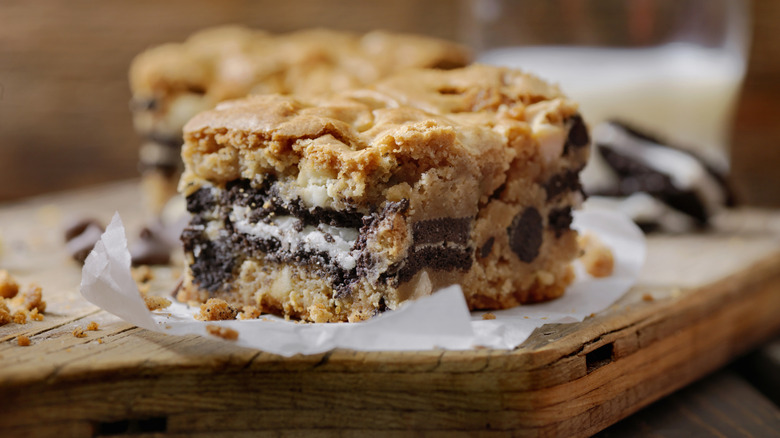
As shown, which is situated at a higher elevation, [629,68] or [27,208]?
[629,68]

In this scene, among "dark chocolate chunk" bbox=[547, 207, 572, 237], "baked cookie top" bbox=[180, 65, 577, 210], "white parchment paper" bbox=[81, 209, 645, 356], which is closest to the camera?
"white parchment paper" bbox=[81, 209, 645, 356]

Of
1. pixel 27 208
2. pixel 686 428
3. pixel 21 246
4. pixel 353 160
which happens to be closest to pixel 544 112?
pixel 353 160

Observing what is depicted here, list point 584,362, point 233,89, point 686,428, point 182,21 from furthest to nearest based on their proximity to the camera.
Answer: point 182,21
point 233,89
point 686,428
point 584,362

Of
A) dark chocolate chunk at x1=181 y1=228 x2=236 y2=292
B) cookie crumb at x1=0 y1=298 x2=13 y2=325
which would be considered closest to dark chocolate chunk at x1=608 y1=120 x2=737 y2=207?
dark chocolate chunk at x1=181 y1=228 x2=236 y2=292

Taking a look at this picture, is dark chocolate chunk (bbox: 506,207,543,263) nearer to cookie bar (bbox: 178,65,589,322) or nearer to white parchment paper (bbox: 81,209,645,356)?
cookie bar (bbox: 178,65,589,322)

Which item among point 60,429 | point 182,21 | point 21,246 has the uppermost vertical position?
point 182,21

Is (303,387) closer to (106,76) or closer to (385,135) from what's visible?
(385,135)

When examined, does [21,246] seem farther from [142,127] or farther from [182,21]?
[182,21]
